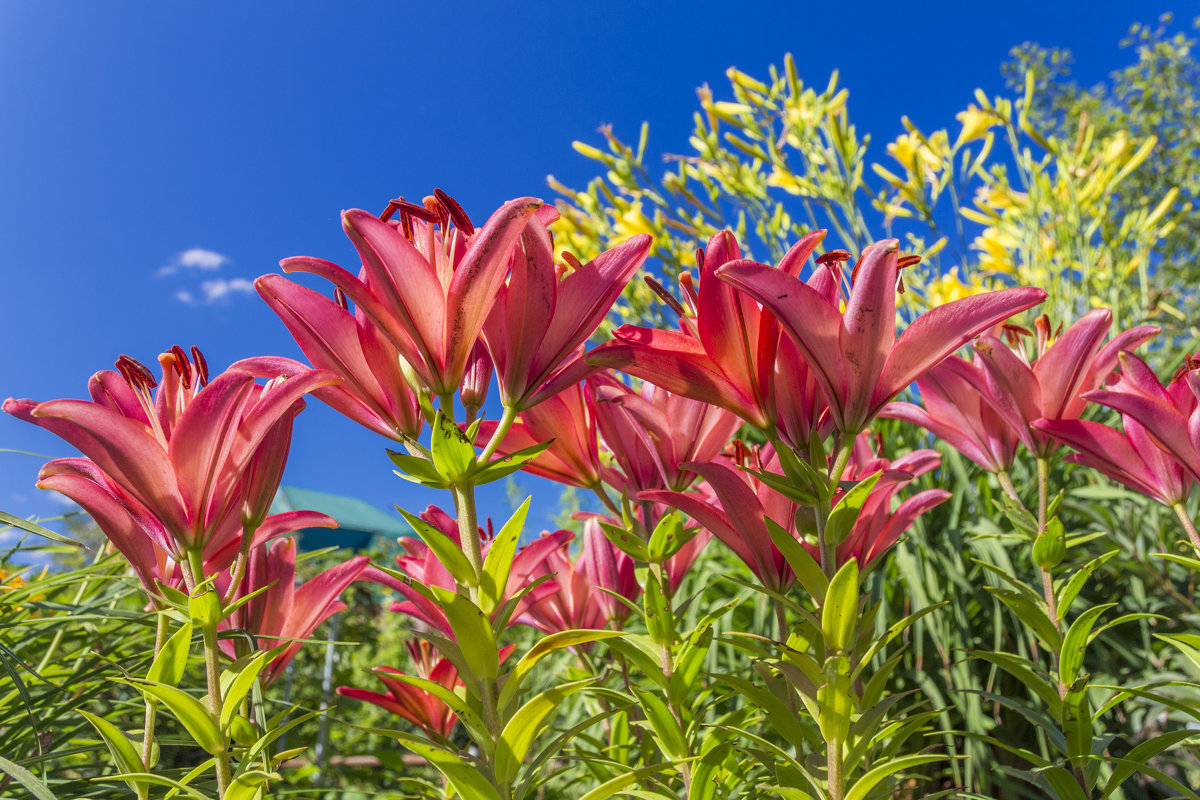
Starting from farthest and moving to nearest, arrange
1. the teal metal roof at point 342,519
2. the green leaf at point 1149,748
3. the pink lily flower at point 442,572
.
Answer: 1. the teal metal roof at point 342,519
2. the pink lily flower at point 442,572
3. the green leaf at point 1149,748

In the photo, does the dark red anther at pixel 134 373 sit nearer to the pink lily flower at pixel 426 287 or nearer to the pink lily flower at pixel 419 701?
the pink lily flower at pixel 426 287

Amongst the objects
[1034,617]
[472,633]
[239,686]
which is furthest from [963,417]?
[239,686]

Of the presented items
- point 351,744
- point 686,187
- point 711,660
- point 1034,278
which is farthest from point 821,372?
point 351,744

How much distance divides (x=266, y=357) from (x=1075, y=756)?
0.68 m

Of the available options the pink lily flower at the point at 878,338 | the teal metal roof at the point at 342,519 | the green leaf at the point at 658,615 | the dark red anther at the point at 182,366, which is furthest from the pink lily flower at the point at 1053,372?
the teal metal roof at the point at 342,519

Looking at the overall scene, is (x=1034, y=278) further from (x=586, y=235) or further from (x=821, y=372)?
(x=821, y=372)

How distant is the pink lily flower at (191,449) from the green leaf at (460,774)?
210 millimetres

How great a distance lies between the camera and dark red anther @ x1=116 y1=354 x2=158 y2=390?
563 millimetres

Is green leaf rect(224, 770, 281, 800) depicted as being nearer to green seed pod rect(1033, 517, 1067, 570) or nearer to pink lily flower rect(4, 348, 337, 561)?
pink lily flower rect(4, 348, 337, 561)

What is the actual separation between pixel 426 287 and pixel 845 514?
31 centimetres

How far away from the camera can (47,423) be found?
475 mm

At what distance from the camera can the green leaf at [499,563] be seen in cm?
45

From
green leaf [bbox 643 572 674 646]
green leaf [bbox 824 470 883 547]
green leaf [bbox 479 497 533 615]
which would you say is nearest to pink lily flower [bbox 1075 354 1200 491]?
green leaf [bbox 824 470 883 547]

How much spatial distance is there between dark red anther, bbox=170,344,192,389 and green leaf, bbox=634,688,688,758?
428 millimetres
